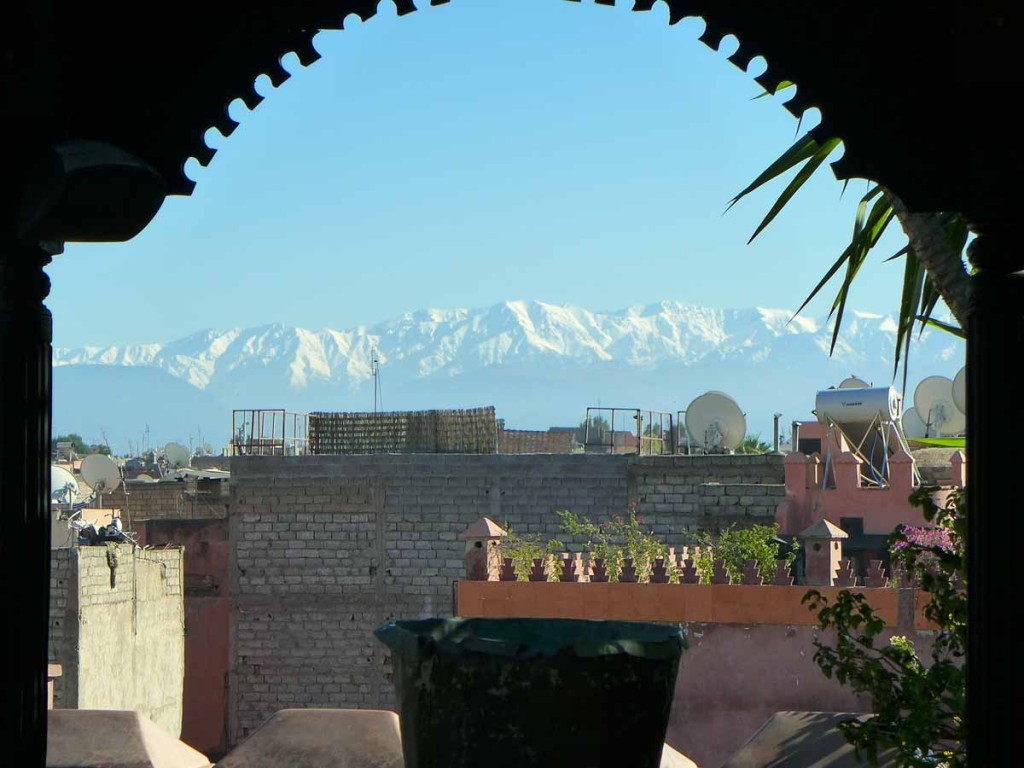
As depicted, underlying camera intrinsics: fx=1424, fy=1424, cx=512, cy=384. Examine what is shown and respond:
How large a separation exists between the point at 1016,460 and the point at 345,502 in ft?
60.1

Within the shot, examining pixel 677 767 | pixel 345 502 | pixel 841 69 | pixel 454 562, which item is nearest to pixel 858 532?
pixel 454 562

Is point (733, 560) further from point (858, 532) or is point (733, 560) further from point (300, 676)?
point (300, 676)

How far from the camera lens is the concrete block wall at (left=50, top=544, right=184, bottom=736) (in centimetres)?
1770

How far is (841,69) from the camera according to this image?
11.3ft

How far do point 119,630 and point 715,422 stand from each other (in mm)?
9620

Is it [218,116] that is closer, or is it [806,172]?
[218,116]

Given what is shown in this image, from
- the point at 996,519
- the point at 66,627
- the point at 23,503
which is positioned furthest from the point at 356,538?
the point at 996,519

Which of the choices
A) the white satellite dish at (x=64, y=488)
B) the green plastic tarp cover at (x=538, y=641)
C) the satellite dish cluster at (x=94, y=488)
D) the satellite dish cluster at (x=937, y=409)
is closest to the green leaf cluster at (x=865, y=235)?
the green plastic tarp cover at (x=538, y=641)

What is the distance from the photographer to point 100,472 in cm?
2700

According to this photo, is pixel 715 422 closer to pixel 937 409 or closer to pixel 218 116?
pixel 937 409

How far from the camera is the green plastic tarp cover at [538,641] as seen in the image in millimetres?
3650

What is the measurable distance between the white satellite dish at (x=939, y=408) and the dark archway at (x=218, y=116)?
22742 millimetres

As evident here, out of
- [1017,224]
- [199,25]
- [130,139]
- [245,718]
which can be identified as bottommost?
[245,718]

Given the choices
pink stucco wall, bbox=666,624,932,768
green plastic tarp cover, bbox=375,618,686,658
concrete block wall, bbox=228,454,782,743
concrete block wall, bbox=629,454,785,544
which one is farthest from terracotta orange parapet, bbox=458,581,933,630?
concrete block wall, bbox=228,454,782,743
